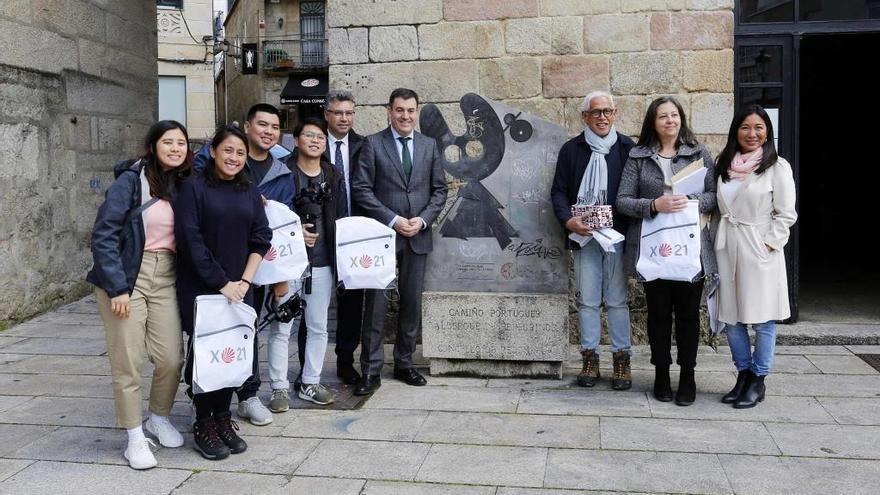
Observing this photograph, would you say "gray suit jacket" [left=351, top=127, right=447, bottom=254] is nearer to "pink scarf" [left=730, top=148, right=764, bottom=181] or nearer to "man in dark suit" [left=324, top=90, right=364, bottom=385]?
"man in dark suit" [left=324, top=90, right=364, bottom=385]

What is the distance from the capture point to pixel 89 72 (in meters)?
8.11

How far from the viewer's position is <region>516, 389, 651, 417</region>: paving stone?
14.8 ft

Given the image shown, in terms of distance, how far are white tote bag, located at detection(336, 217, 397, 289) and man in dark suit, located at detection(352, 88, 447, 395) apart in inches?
8.2

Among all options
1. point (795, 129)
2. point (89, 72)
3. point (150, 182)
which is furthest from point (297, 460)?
point (89, 72)

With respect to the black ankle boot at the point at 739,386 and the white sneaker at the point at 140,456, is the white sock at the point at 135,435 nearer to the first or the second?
the white sneaker at the point at 140,456

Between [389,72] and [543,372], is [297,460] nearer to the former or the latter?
[543,372]

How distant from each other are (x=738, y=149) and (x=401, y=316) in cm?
220

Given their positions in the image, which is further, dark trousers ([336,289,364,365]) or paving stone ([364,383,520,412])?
dark trousers ([336,289,364,365])

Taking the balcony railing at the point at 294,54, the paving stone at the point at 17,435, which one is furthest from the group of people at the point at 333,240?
the balcony railing at the point at 294,54

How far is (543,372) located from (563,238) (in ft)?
2.84

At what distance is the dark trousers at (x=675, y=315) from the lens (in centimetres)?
467

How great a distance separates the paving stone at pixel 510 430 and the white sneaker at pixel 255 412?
827 mm

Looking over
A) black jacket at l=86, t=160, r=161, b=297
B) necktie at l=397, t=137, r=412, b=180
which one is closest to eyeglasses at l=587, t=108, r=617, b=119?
necktie at l=397, t=137, r=412, b=180

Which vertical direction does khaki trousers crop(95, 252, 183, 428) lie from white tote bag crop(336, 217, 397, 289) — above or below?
below
